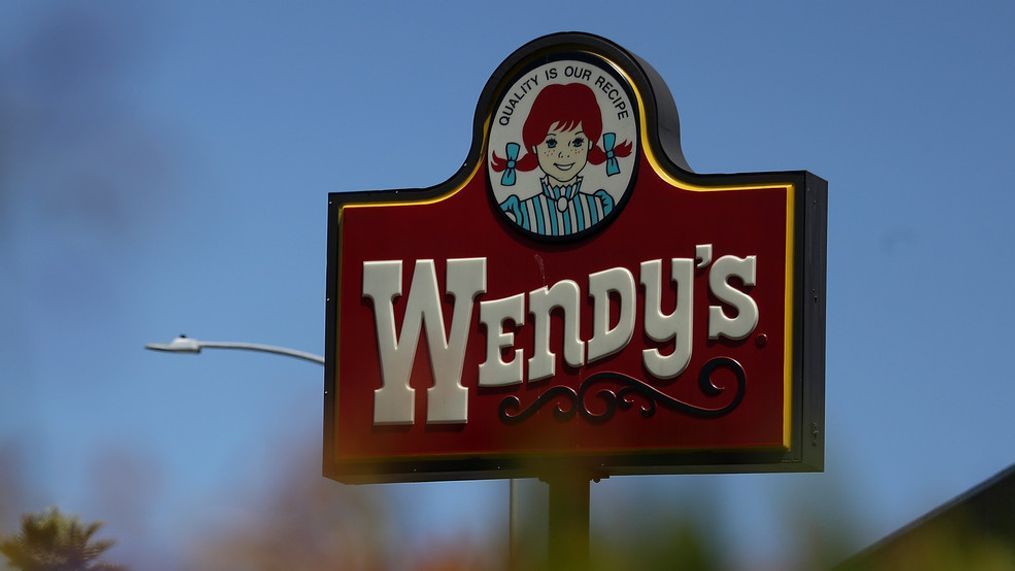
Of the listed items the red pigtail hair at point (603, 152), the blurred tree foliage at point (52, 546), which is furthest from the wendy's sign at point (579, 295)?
the blurred tree foliage at point (52, 546)

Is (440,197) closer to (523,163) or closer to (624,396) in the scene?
(523,163)

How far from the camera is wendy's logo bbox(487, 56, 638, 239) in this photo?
9.48 meters

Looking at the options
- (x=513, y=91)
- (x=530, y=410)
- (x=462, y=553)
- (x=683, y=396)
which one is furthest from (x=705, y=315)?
(x=462, y=553)

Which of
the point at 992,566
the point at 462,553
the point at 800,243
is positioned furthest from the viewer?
the point at 800,243

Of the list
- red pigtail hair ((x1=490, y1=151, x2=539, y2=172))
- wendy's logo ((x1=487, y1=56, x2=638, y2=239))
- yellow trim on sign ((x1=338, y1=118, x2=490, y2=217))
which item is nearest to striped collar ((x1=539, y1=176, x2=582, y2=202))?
wendy's logo ((x1=487, y1=56, x2=638, y2=239))

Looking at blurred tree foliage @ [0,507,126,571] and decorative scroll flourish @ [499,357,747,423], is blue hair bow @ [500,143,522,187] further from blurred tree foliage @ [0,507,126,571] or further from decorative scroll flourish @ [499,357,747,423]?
blurred tree foliage @ [0,507,126,571]

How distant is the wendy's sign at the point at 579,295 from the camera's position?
902 cm

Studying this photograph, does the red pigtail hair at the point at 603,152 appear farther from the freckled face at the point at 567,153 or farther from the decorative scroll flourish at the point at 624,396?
the decorative scroll flourish at the point at 624,396

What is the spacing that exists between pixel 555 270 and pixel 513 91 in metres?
1.16

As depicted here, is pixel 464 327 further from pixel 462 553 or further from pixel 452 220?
pixel 462 553

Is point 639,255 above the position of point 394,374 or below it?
above

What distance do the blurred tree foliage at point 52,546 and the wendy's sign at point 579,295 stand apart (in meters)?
5.30

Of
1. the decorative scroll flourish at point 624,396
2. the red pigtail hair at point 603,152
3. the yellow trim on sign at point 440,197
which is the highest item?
the red pigtail hair at point 603,152

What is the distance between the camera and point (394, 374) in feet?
32.1
